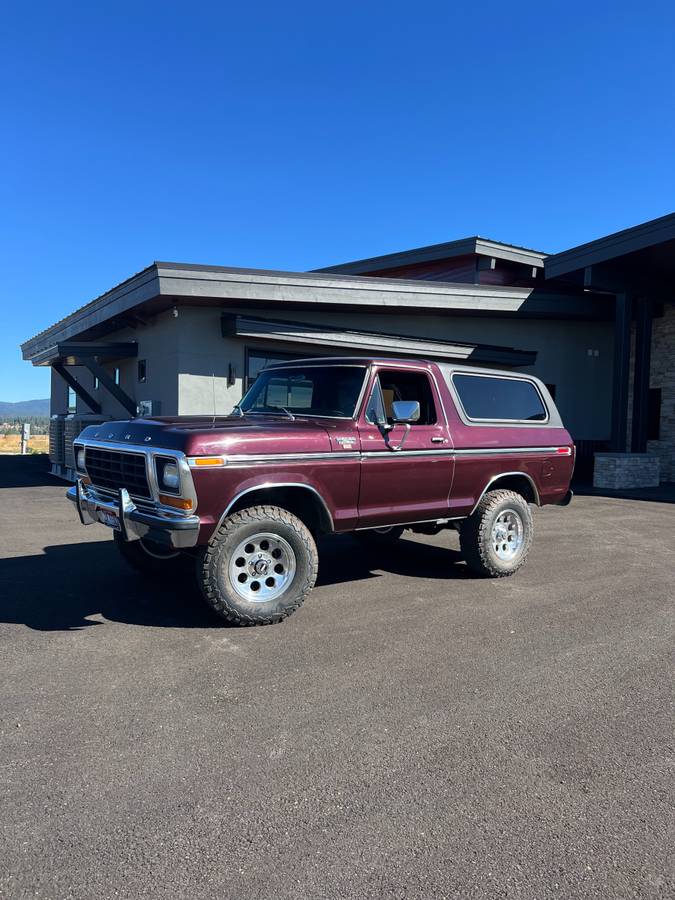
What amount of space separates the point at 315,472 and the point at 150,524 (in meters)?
1.32

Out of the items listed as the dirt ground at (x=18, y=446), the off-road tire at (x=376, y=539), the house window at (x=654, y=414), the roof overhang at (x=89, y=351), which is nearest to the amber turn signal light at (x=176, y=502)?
the off-road tire at (x=376, y=539)

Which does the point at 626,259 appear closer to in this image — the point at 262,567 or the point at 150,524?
the point at 262,567

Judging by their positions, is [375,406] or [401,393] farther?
[401,393]

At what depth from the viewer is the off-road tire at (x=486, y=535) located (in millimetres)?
6423

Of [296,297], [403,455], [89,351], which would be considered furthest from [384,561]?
[89,351]

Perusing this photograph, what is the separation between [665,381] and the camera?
17.7 m

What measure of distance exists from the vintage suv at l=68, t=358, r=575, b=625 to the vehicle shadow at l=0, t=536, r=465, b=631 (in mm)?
413

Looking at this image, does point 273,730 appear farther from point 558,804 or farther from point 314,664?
point 558,804

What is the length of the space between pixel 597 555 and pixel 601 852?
227 inches

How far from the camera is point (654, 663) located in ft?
14.2

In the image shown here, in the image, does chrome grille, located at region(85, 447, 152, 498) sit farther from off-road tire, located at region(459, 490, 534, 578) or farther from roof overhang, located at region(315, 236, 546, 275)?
roof overhang, located at region(315, 236, 546, 275)

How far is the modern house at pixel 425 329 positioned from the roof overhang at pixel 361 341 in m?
0.03

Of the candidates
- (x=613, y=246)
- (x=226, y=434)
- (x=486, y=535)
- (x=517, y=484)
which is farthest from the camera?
(x=613, y=246)

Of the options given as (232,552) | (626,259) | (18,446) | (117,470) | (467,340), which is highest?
(626,259)
